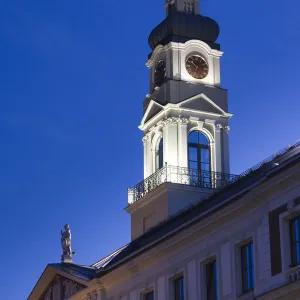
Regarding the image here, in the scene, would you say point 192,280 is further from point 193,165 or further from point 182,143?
point 182,143

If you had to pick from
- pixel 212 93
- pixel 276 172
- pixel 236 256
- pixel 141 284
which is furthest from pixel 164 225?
pixel 212 93

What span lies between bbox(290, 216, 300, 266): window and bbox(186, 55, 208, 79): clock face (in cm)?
3645

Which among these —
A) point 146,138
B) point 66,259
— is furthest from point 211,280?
point 146,138

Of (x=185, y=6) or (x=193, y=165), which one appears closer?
(x=193, y=165)

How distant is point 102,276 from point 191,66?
75.9ft

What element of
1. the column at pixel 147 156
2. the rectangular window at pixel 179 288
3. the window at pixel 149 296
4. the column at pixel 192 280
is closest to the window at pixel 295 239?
the column at pixel 192 280

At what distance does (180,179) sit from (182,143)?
3.39 meters

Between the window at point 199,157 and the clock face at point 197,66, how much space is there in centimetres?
449

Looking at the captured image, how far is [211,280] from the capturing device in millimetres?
53031

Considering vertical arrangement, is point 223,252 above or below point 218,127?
below

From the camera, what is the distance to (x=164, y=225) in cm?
6225

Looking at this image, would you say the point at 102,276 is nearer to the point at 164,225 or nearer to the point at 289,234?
the point at 164,225

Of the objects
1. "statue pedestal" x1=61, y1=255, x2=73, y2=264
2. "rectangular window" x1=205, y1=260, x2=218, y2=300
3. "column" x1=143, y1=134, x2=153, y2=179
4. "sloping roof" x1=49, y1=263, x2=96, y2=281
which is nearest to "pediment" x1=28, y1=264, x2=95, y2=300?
"sloping roof" x1=49, y1=263, x2=96, y2=281

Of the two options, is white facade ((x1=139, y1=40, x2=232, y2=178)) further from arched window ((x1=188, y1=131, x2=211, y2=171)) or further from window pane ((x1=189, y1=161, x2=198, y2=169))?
window pane ((x1=189, y1=161, x2=198, y2=169))
